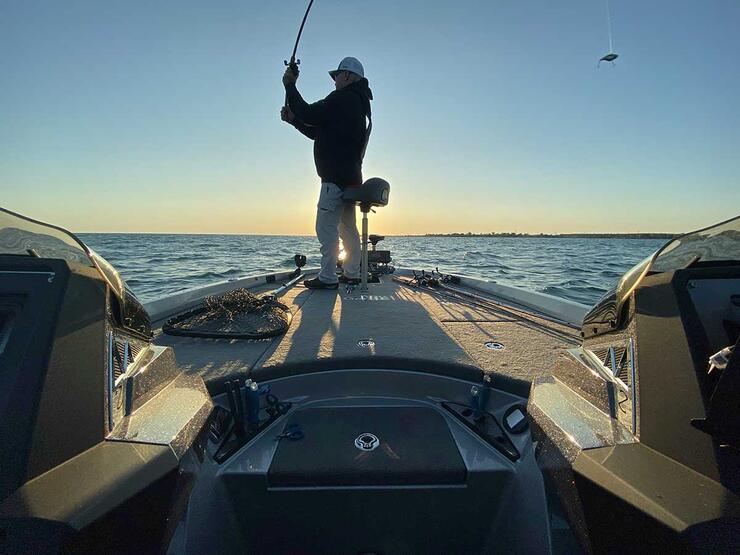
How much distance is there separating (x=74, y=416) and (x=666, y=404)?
118 centimetres

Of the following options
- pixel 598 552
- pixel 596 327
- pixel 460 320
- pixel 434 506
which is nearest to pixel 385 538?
pixel 434 506

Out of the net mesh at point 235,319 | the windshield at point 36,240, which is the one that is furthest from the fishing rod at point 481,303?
the windshield at point 36,240

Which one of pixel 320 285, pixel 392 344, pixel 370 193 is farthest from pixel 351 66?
pixel 392 344

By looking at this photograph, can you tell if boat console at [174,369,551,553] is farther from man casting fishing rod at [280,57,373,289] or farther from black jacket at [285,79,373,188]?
black jacket at [285,79,373,188]

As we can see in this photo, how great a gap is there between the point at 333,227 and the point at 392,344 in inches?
83.3

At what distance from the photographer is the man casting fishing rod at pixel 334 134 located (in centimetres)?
348

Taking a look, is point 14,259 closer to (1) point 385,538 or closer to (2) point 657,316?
(1) point 385,538

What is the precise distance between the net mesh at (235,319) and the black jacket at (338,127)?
164 centimetres

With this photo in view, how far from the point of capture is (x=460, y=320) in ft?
8.87

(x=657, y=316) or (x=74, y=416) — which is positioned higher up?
(x=657, y=316)

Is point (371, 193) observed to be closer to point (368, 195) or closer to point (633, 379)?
point (368, 195)

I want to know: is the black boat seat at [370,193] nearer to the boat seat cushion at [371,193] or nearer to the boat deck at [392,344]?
the boat seat cushion at [371,193]

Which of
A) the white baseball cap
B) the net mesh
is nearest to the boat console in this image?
the net mesh

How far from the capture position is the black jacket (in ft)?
11.4
